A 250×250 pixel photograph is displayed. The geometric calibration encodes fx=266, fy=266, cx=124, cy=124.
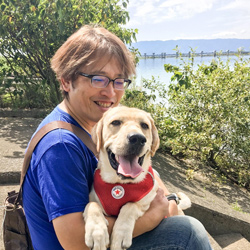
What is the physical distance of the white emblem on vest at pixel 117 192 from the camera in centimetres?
190

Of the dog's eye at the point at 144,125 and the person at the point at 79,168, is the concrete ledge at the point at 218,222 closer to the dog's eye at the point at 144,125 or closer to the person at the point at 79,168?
the person at the point at 79,168

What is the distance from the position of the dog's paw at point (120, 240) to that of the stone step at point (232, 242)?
234 centimetres

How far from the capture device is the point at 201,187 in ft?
16.3

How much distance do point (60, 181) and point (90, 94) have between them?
82 cm

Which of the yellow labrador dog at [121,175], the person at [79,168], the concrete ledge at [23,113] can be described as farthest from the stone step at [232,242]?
the concrete ledge at [23,113]

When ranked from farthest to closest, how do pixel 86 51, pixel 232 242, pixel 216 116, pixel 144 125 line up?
pixel 216 116 < pixel 232 242 < pixel 144 125 < pixel 86 51

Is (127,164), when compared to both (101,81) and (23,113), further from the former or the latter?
(23,113)

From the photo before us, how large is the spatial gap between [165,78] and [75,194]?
5559 mm

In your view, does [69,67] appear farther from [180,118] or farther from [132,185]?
[180,118]

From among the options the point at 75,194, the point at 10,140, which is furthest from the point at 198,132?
the point at 75,194

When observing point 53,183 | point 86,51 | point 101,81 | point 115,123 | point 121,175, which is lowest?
point 121,175

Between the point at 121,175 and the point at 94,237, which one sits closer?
the point at 94,237

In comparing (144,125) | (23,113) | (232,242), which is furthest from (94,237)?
(23,113)

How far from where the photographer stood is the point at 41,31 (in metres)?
6.16
